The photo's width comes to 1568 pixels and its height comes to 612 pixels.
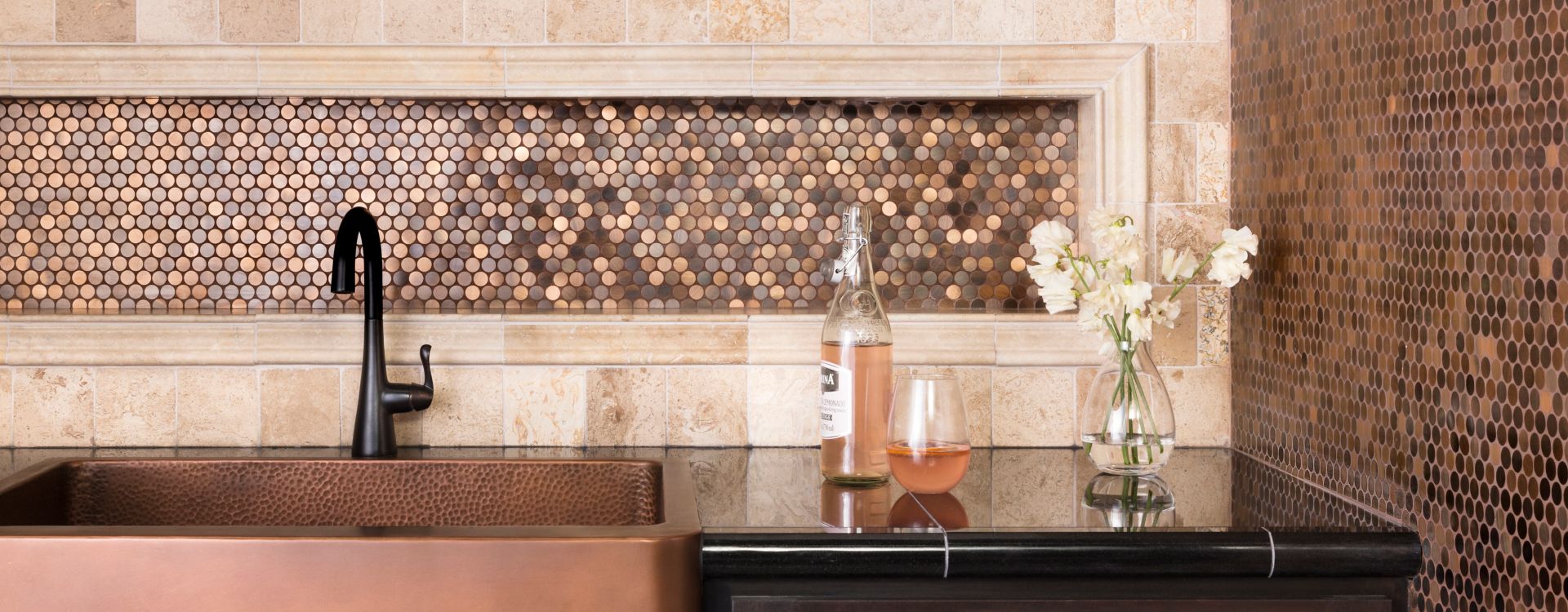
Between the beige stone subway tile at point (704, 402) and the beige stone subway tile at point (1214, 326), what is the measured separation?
69cm

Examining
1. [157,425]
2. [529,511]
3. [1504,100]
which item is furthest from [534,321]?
[1504,100]

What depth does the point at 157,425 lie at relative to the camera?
173 centimetres

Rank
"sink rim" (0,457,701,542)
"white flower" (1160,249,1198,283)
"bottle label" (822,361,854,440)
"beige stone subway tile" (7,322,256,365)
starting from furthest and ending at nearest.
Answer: "beige stone subway tile" (7,322,256,365), "white flower" (1160,249,1198,283), "bottle label" (822,361,854,440), "sink rim" (0,457,701,542)

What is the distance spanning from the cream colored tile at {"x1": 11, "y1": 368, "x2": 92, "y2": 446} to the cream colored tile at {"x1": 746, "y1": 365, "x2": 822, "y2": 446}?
0.97m

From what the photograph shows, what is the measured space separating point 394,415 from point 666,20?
2.32ft

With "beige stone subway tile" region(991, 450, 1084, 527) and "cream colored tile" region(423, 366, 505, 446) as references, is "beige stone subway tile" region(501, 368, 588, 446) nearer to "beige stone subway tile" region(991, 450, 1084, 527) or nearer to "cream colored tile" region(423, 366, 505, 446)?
"cream colored tile" region(423, 366, 505, 446)

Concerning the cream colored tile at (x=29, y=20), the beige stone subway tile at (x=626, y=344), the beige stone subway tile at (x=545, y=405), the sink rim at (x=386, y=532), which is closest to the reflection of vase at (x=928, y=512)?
the sink rim at (x=386, y=532)

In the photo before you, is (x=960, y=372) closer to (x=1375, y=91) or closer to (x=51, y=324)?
(x=1375, y=91)

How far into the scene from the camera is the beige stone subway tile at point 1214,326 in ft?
5.81

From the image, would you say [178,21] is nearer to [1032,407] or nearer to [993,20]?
[993,20]

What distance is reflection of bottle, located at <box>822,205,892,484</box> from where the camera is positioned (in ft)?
4.75

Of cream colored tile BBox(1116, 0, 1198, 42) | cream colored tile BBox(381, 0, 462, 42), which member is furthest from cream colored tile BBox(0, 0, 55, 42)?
cream colored tile BBox(1116, 0, 1198, 42)

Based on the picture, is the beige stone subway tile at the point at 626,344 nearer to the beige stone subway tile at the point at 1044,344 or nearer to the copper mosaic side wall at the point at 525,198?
the copper mosaic side wall at the point at 525,198

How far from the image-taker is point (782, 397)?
1764 millimetres
